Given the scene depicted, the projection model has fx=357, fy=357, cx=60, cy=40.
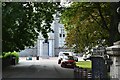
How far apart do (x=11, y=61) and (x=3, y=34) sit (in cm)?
1522

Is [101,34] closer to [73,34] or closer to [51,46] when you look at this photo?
[73,34]

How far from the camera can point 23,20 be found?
30828 mm

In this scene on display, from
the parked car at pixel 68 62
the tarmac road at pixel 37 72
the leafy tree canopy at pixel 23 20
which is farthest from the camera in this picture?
the parked car at pixel 68 62

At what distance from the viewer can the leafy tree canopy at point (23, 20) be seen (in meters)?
27.8

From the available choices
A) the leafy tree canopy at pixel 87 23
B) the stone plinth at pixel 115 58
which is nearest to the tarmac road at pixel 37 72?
the leafy tree canopy at pixel 87 23

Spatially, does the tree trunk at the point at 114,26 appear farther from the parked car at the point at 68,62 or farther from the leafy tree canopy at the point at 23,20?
the parked car at the point at 68,62

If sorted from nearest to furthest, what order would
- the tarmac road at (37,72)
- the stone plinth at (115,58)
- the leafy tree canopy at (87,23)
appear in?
the stone plinth at (115,58) < the tarmac road at (37,72) < the leafy tree canopy at (87,23)

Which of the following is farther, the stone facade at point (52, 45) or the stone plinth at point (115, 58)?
the stone facade at point (52, 45)

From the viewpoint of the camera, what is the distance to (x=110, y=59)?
8.66 meters

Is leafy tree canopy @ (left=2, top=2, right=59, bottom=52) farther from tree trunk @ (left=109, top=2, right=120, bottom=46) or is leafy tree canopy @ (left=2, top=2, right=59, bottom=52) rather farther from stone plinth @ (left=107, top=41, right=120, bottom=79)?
stone plinth @ (left=107, top=41, right=120, bottom=79)

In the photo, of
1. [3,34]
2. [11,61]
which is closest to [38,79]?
[3,34]

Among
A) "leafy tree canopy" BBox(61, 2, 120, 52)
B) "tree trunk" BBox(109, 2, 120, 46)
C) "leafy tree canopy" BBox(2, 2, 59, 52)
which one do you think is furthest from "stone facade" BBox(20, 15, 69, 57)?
"tree trunk" BBox(109, 2, 120, 46)

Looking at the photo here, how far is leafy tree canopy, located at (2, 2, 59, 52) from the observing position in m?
27.8

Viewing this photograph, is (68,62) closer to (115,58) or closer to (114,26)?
(114,26)
